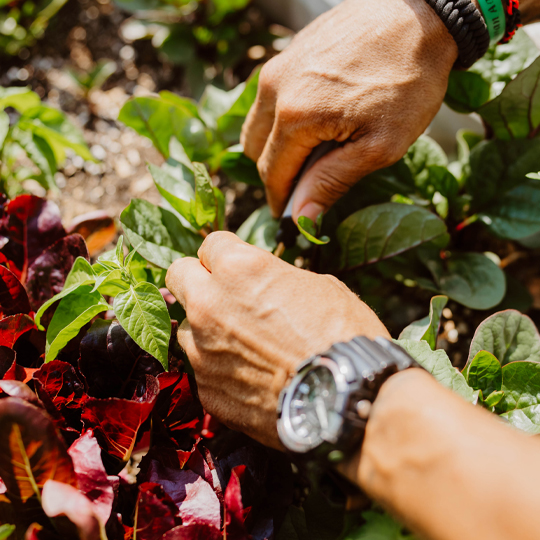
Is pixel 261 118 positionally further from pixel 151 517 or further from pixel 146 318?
pixel 151 517

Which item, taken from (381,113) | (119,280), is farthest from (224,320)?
(381,113)

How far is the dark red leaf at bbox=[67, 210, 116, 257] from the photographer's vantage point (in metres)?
1.28

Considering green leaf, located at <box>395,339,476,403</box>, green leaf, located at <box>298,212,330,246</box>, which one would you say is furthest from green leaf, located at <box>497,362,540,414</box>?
green leaf, located at <box>298,212,330,246</box>

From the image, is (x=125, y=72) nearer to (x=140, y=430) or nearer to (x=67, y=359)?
(x=67, y=359)

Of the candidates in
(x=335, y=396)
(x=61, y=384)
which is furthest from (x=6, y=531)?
(x=335, y=396)

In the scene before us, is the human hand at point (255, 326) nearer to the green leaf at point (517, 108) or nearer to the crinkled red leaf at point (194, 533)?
the crinkled red leaf at point (194, 533)

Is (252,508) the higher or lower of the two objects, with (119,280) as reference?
lower

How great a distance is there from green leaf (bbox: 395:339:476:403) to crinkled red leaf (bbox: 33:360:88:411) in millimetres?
675

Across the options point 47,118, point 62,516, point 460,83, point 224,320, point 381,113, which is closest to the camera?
point 62,516

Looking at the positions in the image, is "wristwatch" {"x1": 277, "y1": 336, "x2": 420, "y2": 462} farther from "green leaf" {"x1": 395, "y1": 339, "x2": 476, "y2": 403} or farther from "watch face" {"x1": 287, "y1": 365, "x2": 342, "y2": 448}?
"green leaf" {"x1": 395, "y1": 339, "x2": 476, "y2": 403}

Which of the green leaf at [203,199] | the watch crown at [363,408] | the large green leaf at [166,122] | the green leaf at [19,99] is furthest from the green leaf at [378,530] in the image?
the green leaf at [19,99]

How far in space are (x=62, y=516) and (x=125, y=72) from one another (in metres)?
1.94

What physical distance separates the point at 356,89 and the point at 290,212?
1.07 ft

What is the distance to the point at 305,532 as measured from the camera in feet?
2.98
